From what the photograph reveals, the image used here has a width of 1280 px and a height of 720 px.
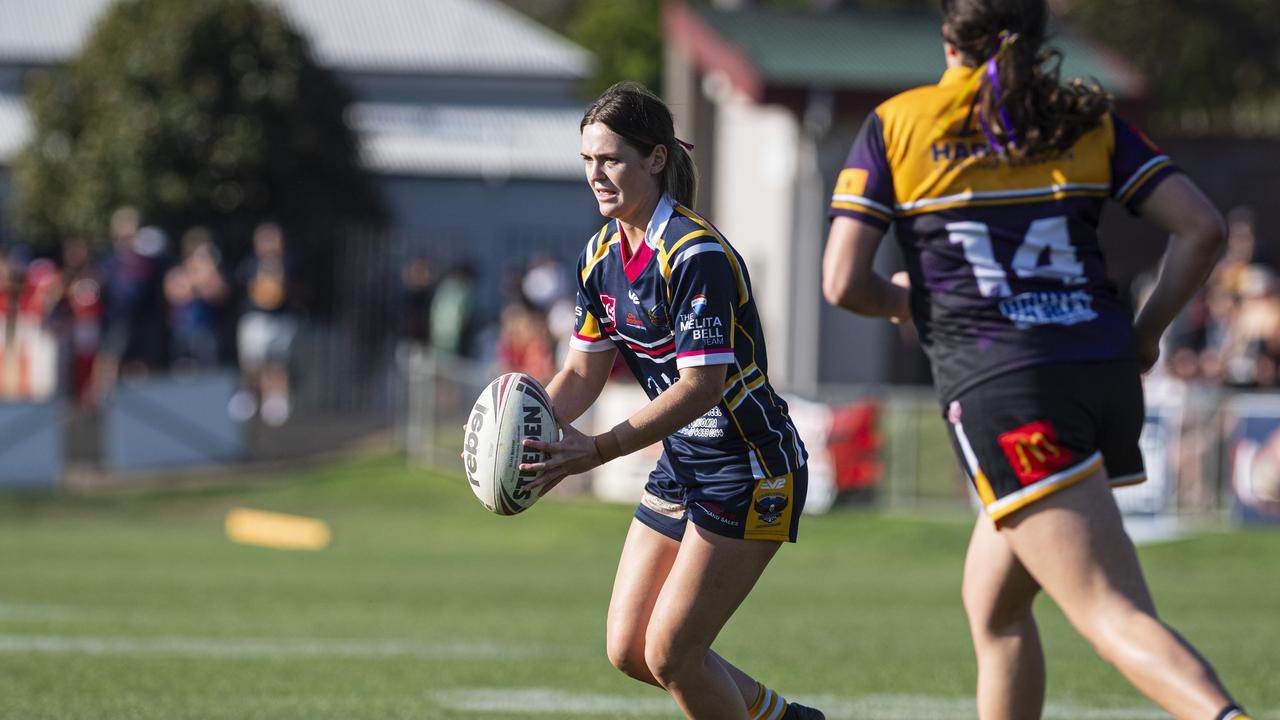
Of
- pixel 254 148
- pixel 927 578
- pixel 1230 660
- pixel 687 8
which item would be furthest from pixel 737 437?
pixel 254 148

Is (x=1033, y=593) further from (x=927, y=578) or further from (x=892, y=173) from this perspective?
(x=927, y=578)

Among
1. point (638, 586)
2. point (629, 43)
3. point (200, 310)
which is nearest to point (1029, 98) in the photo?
point (638, 586)

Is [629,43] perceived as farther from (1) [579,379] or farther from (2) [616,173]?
(2) [616,173]

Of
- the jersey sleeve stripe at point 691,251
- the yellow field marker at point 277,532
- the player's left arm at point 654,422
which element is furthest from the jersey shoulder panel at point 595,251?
the yellow field marker at point 277,532

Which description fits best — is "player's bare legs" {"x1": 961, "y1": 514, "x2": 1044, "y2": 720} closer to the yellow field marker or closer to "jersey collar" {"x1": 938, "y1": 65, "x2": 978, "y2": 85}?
"jersey collar" {"x1": 938, "y1": 65, "x2": 978, "y2": 85}

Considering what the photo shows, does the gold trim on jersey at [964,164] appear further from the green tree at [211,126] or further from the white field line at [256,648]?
the green tree at [211,126]

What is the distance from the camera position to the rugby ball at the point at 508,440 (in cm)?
501

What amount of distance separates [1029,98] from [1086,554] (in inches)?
45.1

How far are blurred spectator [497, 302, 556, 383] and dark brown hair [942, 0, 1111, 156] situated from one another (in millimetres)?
13465

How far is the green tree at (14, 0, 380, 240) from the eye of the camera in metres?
30.7

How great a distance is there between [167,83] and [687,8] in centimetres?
1043

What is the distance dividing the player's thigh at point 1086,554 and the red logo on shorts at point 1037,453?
0.21ft

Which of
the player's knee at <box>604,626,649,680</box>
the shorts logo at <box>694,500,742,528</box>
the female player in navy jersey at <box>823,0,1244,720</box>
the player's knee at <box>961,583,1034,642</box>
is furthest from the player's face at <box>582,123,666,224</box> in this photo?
the player's knee at <box>961,583,1034,642</box>

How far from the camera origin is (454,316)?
22.3 metres
